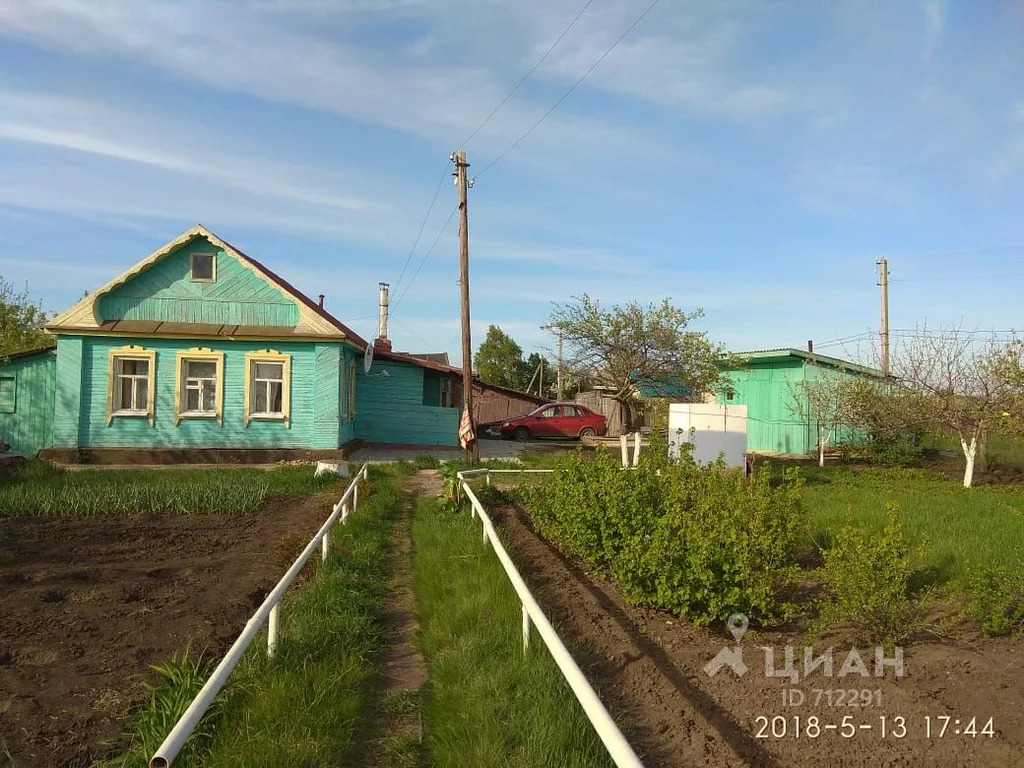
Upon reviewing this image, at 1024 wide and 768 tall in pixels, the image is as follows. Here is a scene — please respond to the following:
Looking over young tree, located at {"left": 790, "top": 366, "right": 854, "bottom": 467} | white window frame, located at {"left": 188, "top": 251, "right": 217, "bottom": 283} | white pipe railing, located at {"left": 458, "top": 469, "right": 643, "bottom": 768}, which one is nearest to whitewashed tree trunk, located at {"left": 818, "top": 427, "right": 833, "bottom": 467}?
young tree, located at {"left": 790, "top": 366, "right": 854, "bottom": 467}

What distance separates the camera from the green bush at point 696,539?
5359 mm

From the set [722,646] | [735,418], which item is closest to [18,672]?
[722,646]

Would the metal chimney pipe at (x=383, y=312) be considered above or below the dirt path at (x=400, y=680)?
above

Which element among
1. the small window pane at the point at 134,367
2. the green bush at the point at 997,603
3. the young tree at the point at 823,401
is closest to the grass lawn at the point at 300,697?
the green bush at the point at 997,603

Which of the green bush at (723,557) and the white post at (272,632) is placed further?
the green bush at (723,557)

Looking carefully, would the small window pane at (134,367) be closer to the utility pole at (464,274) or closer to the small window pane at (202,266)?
the small window pane at (202,266)

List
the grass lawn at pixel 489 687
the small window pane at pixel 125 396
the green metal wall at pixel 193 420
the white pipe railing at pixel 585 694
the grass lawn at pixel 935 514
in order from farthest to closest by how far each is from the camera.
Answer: the small window pane at pixel 125 396, the green metal wall at pixel 193 420, the grass lawn at pixel 935 514, the grass lawn at pixel 489 687, the white pipe railing at pixel 585 694

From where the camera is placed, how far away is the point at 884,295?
3053cm

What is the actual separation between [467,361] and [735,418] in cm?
748

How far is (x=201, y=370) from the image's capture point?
19688 mm

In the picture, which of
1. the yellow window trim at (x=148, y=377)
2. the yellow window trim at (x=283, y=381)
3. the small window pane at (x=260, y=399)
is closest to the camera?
the yellow window trim at (x=148, y=377)

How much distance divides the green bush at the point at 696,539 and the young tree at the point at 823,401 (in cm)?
1586

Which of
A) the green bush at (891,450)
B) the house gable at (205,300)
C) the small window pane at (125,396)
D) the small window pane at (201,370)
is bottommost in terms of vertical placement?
the green bush at (891,450)

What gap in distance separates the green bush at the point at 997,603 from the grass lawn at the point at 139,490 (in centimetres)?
1005
